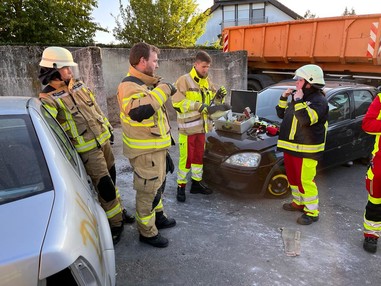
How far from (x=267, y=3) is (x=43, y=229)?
35371 millimetres

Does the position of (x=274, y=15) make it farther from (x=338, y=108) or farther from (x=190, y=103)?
(x=190, y=103)

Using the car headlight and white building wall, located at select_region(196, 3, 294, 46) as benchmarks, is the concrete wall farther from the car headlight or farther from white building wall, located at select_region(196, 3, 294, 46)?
white building wall, located at select_region(196, 3, 294, 46)

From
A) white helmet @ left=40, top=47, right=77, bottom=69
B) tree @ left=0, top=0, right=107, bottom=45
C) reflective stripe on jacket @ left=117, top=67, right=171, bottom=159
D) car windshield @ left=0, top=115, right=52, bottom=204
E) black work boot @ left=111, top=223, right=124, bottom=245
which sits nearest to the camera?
car windshield @ left=0, top=115, right=52, bottom=204

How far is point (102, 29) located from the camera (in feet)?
36.3

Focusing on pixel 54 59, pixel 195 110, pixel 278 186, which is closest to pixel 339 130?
pixel 278 186

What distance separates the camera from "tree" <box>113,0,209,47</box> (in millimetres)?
13738

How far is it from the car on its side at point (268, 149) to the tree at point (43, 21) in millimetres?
6055

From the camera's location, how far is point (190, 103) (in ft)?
12.4

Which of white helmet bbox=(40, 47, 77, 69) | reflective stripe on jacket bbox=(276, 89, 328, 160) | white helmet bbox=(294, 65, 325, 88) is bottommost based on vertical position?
reflective stripe on jacket bbox=(276, 89, 328, 160)

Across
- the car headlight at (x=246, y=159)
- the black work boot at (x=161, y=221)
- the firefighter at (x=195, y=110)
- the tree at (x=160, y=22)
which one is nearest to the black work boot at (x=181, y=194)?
the firefighter at (x=195, y=110)

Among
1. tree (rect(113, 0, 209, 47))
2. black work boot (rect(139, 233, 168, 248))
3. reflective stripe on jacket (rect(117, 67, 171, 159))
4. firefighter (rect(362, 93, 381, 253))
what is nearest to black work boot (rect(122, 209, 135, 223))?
black work boot (rect(139, 233, 168, 248))

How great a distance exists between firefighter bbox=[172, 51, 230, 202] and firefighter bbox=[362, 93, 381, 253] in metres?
1.54

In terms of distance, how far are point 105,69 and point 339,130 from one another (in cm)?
543

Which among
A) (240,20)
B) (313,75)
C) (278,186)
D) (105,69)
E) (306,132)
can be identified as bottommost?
(278,186)
